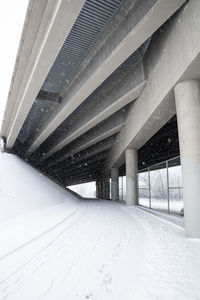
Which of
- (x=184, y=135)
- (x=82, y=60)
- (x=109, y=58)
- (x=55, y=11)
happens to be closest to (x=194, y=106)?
(x=184, y=135)

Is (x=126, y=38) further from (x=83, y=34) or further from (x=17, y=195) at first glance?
→ (x=17, y=195)

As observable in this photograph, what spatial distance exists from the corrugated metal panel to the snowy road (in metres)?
8.11

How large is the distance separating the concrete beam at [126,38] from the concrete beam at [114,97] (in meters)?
2.31

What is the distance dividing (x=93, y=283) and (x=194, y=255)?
8.99 ft

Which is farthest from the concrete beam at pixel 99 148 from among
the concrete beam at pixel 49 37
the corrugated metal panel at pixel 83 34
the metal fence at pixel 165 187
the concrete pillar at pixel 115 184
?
the concrete beam at pixel 49 37

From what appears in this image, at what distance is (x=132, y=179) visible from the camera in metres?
17.8

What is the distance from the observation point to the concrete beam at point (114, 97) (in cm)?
1145

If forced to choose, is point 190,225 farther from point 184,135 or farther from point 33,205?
point 33,205

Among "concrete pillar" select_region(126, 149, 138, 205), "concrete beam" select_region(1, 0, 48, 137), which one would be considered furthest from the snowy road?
"concrete pillar" select_region(126, 149, 138, 205)

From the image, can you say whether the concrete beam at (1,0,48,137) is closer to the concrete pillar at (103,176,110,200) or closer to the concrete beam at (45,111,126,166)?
the concrete beam at (45,111,126,166)

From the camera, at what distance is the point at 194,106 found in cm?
691

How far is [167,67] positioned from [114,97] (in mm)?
4519

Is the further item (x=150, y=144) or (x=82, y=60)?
(x=150, y=144)

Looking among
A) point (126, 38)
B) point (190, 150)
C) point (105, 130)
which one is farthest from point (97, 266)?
point (105, 130)
